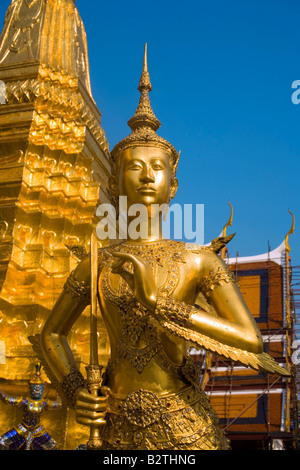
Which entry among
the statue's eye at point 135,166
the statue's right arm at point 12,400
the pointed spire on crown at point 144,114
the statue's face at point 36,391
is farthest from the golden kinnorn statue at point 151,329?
the statue's right arm at point 12,400

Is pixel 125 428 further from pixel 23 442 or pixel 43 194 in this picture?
pixel 43 194

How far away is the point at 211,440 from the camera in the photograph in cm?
298

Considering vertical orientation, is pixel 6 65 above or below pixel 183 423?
above

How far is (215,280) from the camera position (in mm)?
3223

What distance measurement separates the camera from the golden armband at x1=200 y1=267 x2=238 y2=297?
3213 millimetres

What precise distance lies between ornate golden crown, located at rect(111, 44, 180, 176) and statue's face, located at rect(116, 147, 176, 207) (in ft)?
0.17

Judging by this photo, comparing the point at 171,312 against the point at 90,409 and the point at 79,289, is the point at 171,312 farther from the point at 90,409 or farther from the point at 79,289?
the point at 79,289

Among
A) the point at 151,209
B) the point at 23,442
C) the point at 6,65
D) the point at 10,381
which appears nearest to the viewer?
the point at 151,209

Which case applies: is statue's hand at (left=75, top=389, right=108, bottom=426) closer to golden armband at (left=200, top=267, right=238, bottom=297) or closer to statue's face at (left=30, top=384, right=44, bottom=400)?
golden armband at (left=200, top=267, right=238, bottom=297)

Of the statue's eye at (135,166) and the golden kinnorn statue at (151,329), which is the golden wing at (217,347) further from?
the statue's eye at (135,166)

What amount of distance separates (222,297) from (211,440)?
2.57 ft

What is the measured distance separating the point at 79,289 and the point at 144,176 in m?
0.82

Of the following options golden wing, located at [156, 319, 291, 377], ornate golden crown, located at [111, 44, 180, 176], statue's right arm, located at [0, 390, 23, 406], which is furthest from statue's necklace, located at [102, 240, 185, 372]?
statue's right arm, located at [0, 390, 23, 406]
